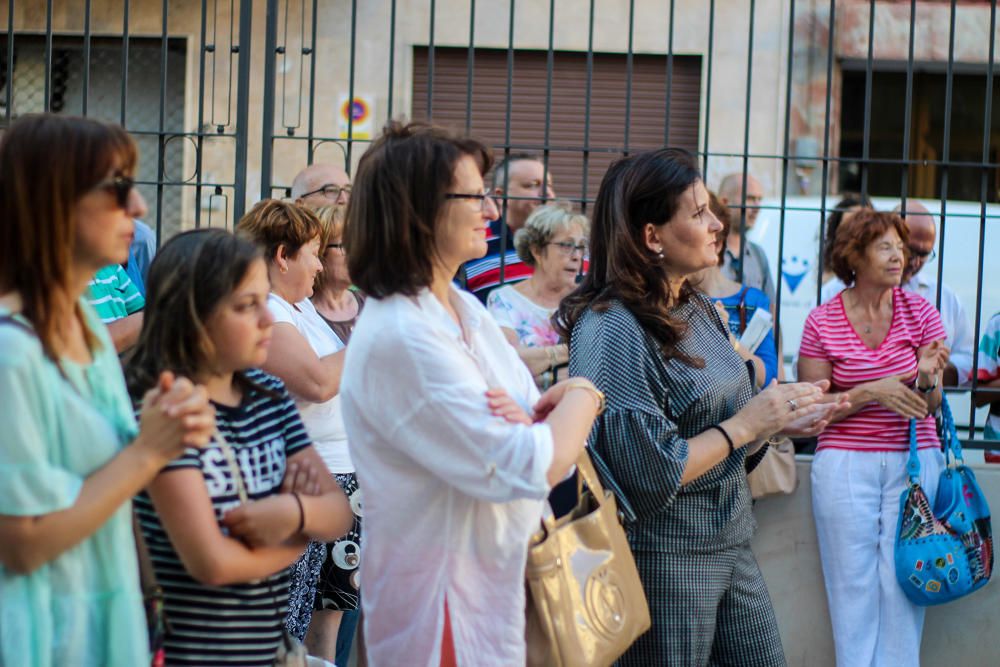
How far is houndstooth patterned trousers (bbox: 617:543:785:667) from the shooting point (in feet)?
10.1

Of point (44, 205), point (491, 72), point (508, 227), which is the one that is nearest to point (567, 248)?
point (508, 227)

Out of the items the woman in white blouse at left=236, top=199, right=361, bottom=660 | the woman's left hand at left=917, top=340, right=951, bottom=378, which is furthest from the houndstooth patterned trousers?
the woman's left hand at left=917, top=340, right=951, bottom=378

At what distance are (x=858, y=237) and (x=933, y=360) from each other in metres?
0.57

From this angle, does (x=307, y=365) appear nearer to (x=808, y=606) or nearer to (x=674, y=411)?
(x=674, y=411)

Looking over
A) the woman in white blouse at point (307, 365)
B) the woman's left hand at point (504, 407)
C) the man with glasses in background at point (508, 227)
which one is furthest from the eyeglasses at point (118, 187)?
the man with glasses in background at point (508, 227)

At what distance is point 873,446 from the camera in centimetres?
462

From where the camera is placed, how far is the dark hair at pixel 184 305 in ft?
7.88

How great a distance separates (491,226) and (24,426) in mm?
4055

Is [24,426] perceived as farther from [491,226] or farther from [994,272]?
[994,272]

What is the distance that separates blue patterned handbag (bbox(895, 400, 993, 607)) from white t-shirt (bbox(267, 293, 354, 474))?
196 centimetres

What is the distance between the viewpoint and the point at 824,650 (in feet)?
15.8

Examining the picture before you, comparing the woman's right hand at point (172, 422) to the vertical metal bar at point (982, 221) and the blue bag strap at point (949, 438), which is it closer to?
the blue bag strap at point (949, 438)

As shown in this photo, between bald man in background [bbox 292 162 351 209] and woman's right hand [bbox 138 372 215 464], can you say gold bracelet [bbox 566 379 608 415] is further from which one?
bald man in background [bbox 292 162 351 209]

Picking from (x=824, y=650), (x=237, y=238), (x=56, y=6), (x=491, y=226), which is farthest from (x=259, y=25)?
(x=237, y=238)
